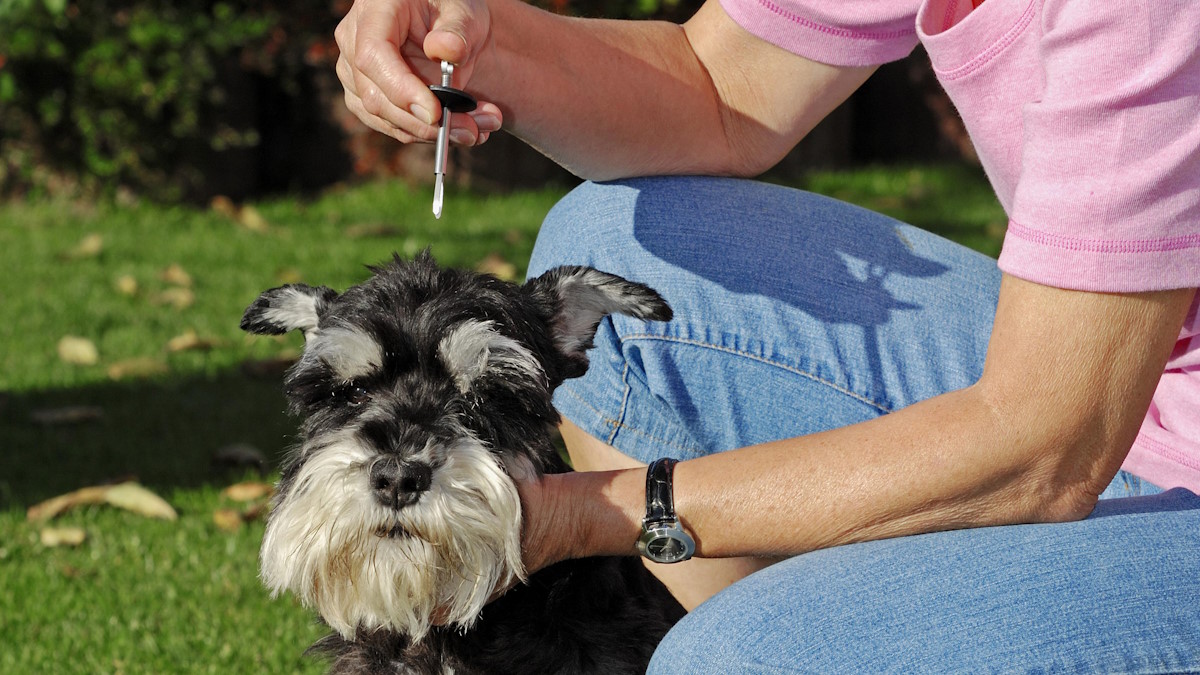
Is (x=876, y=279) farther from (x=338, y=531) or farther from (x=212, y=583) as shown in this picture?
(x=212, y=583)

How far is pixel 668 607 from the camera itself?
3096 millimetres

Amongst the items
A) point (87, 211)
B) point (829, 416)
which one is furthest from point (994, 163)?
point (87, 211)

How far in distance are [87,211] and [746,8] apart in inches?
289

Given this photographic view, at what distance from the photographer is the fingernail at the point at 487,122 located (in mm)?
2588

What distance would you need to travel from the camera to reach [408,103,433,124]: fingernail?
2.36 meters

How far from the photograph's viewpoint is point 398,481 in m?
2.34

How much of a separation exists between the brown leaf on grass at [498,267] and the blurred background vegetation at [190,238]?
0.03 m

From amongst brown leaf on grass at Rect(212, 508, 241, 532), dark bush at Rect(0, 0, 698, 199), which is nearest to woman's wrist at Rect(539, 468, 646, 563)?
brown leaf on grass at Rect(212, 508, 241, 532)

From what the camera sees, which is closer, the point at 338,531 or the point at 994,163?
the point at 338,531

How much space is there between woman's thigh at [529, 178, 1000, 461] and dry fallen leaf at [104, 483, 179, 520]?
1.95 metres

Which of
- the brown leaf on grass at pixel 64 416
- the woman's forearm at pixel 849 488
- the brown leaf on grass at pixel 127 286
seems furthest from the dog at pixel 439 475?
the brown leaf on grass at pixel 127 286

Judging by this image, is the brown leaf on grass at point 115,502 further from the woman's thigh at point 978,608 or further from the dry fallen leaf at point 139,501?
the woman's thigh at point 978,608

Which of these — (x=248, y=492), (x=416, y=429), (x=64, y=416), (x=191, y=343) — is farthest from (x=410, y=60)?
(x=191, y=343)

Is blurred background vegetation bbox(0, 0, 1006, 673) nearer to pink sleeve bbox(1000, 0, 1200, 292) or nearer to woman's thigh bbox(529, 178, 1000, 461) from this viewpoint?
woman's thigh bbox(529, 178, 1000, 461)
